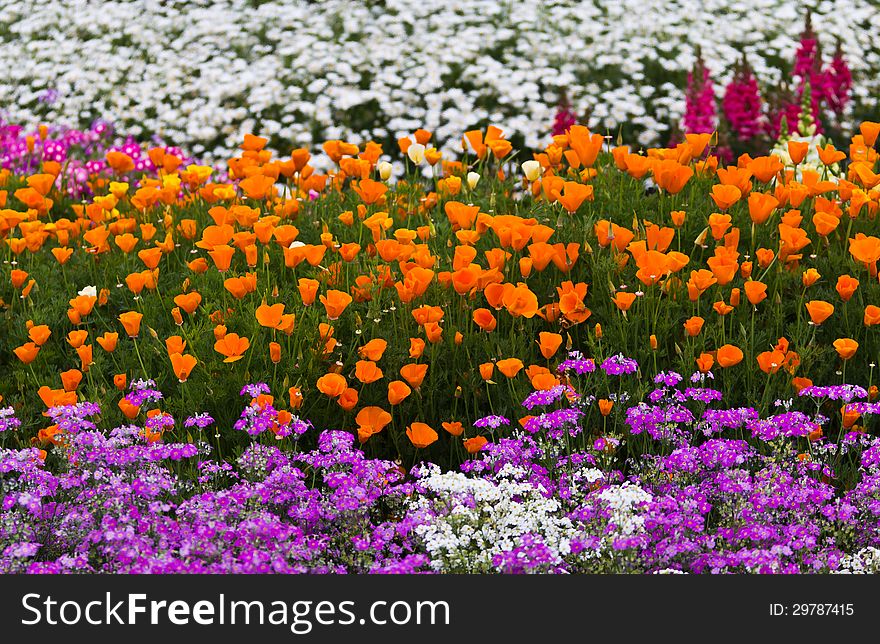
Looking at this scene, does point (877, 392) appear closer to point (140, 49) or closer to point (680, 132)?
point (680, 132)

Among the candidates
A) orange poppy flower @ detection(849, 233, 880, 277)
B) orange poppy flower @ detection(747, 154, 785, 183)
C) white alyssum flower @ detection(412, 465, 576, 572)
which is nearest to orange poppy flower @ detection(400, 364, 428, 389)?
white alyssum flower @ detection(412, 465, 576, 572)

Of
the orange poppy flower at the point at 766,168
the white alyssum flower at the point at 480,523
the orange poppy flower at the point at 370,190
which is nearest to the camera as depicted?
the white alyssum flower at the point at 480,523

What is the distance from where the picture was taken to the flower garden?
8.12ft

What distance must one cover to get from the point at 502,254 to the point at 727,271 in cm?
66

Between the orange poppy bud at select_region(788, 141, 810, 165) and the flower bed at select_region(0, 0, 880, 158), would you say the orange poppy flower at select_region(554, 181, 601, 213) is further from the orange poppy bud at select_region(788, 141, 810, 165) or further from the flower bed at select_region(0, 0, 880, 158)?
the flower bed at select_region(0, 0, 880, 158)

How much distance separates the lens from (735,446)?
279cm

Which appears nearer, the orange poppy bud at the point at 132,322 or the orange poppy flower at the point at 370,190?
the orange poppy bud at the point at 132,322

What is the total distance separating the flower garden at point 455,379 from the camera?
8.12 feet

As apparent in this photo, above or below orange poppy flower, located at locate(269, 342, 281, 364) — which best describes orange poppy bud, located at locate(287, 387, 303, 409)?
Answer: below

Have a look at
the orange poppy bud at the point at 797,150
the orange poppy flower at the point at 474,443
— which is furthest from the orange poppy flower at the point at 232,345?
the orange poppy bud at the point at 797,150

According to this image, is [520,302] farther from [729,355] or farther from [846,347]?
[846,347]

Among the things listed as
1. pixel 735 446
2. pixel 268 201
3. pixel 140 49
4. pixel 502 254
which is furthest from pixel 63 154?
pixel 735 446

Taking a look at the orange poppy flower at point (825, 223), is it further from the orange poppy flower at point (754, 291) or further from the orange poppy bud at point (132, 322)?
the orange poppy bud at point (132, 322)

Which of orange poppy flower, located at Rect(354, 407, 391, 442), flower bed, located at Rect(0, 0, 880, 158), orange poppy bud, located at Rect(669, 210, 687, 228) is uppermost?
orange poppy bud, located at Rect(669, 210, 687, 228)
